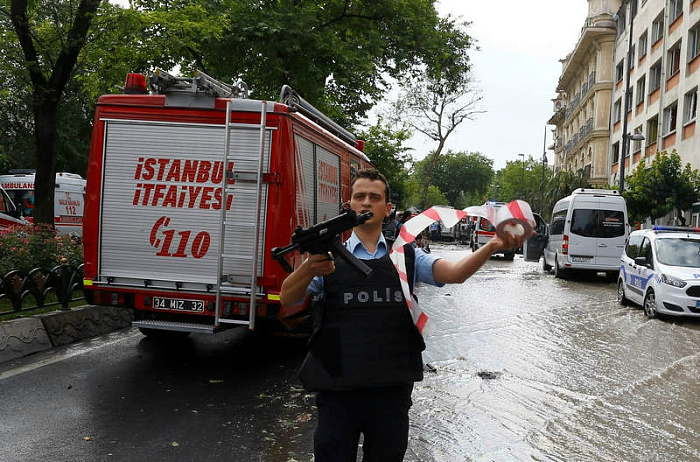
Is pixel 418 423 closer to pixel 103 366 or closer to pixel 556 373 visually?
pixel 556 373

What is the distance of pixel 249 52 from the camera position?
15.3 m

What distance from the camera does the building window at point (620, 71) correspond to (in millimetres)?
41312

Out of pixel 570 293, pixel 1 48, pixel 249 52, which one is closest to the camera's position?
pixel 1 48

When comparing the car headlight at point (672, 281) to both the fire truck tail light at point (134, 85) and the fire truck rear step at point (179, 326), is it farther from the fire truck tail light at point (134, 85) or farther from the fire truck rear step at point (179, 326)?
the fire truck tail light at point (134, 85)

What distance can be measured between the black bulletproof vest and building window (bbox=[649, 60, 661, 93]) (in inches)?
1308

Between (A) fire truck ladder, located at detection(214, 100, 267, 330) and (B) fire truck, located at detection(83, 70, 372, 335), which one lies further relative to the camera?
(B) fire truck, located at detection(83, 70, 372, 335)

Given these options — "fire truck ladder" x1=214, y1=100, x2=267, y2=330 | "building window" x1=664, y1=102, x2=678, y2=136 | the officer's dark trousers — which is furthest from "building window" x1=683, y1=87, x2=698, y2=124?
the officer's dark trousers

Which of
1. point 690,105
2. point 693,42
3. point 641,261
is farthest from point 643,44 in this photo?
point 641,261

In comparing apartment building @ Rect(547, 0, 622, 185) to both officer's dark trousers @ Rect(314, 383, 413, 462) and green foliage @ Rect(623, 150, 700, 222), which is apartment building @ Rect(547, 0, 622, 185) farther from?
officer's dark trousers @ Rect(314, 383, 413, 462)

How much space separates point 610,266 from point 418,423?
16.4m

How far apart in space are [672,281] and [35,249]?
34.8 feet

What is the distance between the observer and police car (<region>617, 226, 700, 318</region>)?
11352 mm

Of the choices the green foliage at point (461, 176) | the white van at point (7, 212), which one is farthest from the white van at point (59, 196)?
the green foliage at point (461, 176)

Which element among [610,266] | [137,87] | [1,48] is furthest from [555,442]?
[610,266]
